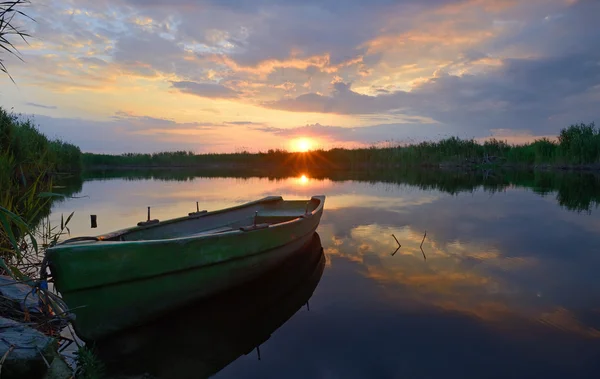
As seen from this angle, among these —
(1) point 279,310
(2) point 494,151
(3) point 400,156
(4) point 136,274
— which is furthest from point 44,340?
(2) point 494,151

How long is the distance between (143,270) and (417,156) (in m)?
A: 30.7

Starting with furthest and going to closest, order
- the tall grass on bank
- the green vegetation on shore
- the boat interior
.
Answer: the tall grass on bank < the boat interior < the green vegetation on shore

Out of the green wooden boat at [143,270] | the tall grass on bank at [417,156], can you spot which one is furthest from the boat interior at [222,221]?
the tall grass on bank at [417,156]

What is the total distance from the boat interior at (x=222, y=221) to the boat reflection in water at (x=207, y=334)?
998 millimetres

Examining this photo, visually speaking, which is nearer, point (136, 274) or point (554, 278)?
point (136, 274)

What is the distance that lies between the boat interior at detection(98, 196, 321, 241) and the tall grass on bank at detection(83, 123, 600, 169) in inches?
995

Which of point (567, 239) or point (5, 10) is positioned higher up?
point (5, 10)

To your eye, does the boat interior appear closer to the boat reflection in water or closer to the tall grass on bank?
the boat reflection in water

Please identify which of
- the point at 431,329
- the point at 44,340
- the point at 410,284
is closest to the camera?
the point at 44,340

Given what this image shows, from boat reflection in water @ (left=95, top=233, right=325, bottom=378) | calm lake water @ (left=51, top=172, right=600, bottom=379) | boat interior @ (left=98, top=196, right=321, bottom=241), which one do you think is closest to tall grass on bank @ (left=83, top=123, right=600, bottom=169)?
calm lake water @ (left=51, top=172, right=600, bottom=379)

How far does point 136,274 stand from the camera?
3.75 meters

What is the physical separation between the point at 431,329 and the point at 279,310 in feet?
6.06

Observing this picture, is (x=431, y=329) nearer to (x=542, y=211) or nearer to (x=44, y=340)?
(x=44, y=340)

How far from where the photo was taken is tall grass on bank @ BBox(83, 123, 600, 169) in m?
27.7
